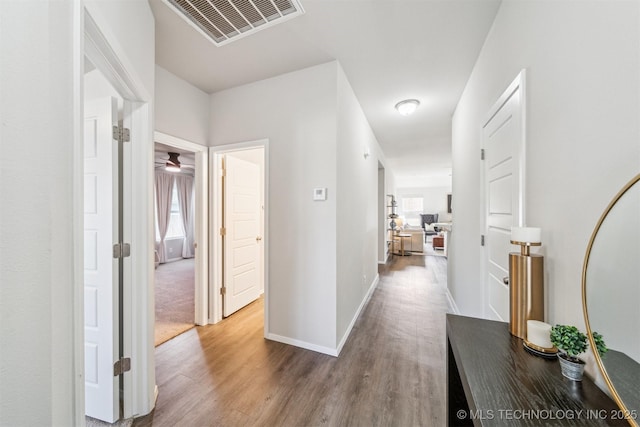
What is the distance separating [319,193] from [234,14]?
1.45 m

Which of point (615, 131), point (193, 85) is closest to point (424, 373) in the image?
point (615, 131)

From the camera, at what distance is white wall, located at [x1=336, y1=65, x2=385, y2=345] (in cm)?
234

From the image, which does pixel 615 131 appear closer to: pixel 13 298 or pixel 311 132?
pixel 13 298

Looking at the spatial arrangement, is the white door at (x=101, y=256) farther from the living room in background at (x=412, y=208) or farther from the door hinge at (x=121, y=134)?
the living room in background at (x=412, y=208)

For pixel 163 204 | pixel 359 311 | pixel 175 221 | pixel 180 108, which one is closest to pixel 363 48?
pixel 180 108

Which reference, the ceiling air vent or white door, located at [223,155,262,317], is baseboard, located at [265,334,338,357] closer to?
white door, located at [223,155,262,317]

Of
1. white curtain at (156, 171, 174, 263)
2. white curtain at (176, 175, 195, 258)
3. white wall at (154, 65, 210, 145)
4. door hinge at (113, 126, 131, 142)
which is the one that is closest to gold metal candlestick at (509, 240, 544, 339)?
door hinge at (113, 126, 131, 142)

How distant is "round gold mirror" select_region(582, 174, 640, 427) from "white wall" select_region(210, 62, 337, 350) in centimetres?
165

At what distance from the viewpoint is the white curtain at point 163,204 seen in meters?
6.15

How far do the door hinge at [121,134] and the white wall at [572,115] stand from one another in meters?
2.26

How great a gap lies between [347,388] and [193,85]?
330cm

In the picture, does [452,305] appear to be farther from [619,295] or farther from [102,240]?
[102,240]

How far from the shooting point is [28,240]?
A: 0.64 m

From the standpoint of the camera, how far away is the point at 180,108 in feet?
8.32
